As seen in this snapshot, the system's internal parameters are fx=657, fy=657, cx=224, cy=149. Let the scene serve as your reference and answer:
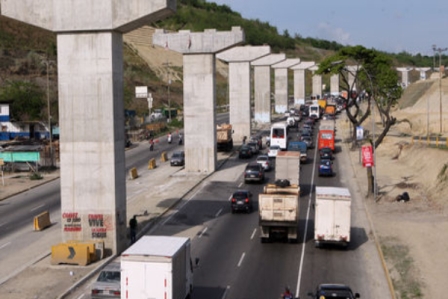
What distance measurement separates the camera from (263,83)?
10988 centimetres

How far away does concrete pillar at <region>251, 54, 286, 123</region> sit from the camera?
360 feet

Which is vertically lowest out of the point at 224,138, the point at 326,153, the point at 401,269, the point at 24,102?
the point at 401,269

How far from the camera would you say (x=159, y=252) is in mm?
20438

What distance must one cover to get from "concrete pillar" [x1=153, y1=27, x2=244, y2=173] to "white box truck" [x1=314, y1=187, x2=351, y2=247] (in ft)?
96.8

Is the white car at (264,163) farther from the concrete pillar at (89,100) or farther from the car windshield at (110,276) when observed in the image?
the car windshield at (110,276)

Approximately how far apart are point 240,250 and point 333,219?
4733mm

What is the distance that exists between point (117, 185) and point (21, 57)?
4081 inches

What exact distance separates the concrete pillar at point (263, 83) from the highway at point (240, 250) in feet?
196

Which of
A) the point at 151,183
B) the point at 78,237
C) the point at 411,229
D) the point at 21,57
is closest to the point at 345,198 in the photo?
the point at 411,229

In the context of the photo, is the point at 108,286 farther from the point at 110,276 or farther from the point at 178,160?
the point at 178,160

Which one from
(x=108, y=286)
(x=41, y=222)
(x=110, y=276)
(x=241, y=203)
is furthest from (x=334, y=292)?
(x=41, y=222)

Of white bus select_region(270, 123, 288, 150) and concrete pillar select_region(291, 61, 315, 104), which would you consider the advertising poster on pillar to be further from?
concrete pillar select_region(291, 61, 315, 104)

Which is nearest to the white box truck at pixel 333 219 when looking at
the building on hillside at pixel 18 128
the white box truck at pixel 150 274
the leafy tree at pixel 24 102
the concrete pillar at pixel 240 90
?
the white box truck at pixel 150 274

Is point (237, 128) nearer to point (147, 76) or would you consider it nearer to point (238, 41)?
point (238, 41)
